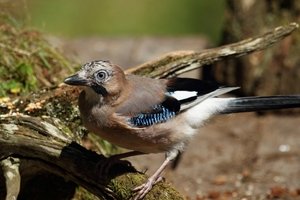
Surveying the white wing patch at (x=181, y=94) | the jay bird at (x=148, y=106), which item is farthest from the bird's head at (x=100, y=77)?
the white wing patch at (x=181, y=94)

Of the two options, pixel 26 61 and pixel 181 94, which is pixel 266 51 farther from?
pixel 181 94

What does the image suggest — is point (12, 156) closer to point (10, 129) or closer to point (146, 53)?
point (10, 129)

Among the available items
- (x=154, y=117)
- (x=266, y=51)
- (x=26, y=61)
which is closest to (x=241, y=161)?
(x=266, y=51)

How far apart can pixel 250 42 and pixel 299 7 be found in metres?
2.34

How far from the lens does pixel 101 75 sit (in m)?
4.36

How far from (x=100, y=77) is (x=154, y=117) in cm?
34

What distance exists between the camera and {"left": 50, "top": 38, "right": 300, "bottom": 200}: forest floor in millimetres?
5992

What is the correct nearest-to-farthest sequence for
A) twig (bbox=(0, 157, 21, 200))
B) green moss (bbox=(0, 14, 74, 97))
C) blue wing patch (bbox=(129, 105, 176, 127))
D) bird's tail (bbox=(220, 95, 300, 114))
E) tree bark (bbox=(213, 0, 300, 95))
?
blue wing patch (bbox=(129, 105, 176, 127)) < twig (bbox=(0, 157, 21, 200)) < bird's tail (bbox=(220, 95, 300, 114)) < green moss (bbox=(0, 14, 74, 97)) < tree bark (bbox=(213, 0, 300, 95))

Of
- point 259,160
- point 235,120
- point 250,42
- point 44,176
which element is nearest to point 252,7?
point 235,120

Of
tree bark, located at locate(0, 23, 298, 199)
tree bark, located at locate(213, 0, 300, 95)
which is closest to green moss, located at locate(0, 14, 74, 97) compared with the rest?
tree bark, located at locate(0, 23, 298, 199)

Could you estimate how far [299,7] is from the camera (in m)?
7.35

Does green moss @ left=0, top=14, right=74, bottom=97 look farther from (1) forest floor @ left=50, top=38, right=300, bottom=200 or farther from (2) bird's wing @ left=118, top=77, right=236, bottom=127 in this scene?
(2) bird's wing @ left=118, top=77, right=236, bottom=127

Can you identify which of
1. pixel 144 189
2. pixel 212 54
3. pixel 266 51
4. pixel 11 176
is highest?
pixel 266 51

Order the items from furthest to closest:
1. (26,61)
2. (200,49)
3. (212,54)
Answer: (200,49) → (26,61) → (212,54)
